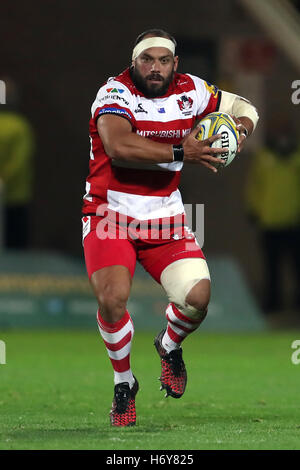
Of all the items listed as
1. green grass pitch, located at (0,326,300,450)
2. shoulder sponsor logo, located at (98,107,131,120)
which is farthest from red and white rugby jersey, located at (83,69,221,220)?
green grass pitch, located at (0,326,300,450)

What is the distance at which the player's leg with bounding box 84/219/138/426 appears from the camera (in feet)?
27.3

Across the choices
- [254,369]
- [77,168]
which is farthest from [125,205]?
[77,168]

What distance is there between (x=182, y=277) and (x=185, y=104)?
1.20m

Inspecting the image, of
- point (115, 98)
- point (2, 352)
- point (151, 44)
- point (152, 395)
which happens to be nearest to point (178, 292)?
point (115, 98)

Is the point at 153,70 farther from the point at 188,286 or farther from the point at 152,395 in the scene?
the point at 152,395

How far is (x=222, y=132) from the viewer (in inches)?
339

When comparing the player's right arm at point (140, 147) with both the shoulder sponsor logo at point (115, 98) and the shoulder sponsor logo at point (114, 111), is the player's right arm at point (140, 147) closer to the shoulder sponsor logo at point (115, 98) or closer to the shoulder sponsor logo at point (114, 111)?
the shoulder sponsor logo at point (114, 111)

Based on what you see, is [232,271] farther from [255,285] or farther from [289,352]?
[255,285]

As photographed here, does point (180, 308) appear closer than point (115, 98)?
No

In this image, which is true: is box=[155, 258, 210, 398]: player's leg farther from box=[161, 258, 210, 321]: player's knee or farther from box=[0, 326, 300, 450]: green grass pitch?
box=[0, 326, 300, 450]: green grass pitch

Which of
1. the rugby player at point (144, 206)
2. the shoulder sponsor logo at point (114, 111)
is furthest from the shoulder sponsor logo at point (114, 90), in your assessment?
the shoulder sponsor logo at point (114, 111)

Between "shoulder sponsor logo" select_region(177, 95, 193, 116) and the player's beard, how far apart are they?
0.16 meters

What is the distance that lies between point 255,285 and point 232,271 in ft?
13.2

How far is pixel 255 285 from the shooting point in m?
20.4
